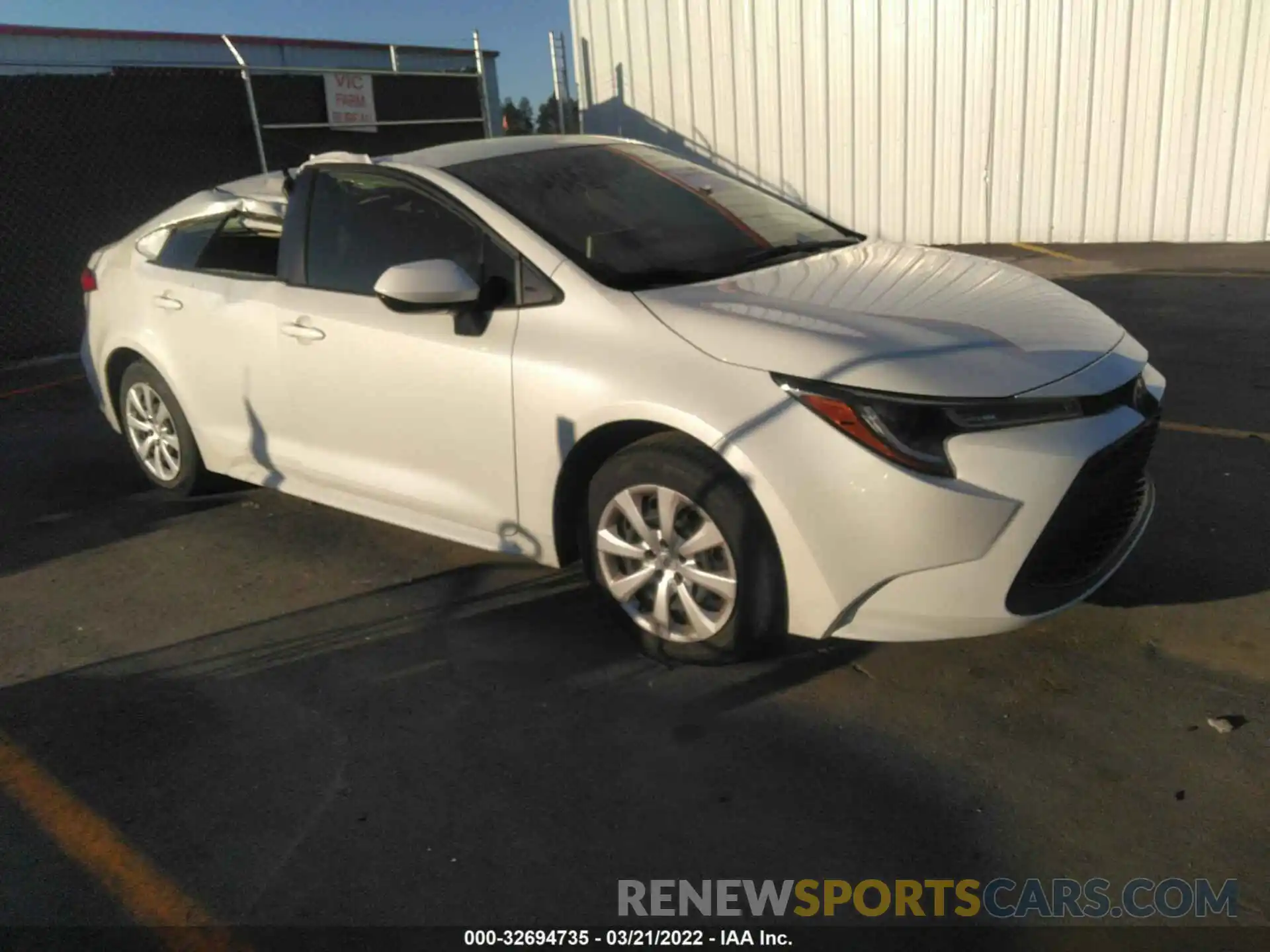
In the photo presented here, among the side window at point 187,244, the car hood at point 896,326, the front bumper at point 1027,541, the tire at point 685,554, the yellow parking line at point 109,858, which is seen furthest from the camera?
the side window at point 187,244

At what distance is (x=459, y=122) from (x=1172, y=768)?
13.7m

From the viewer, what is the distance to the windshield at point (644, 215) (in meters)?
3.92

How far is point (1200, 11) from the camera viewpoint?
10.9 m

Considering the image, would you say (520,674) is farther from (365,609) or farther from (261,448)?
(261,448)

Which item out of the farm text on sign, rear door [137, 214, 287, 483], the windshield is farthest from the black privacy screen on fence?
the windshield

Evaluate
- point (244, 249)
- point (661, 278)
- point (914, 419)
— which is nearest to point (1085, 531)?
point (914, 419)

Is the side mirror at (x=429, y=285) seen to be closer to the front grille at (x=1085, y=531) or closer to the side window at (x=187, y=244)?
the side window at (x=187, y=244)

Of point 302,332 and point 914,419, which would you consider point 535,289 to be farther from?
point 914,419

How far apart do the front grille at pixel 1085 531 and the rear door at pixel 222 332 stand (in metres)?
2.96

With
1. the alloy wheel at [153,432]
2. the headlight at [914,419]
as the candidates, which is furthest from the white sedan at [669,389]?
the alloy wheel at [153,432]

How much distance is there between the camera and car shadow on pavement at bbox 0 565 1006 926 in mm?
2754

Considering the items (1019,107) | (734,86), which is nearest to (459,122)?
(734,86)

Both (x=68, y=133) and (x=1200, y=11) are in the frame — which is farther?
(x=1200, y=11)

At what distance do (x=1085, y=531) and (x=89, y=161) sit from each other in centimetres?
987
